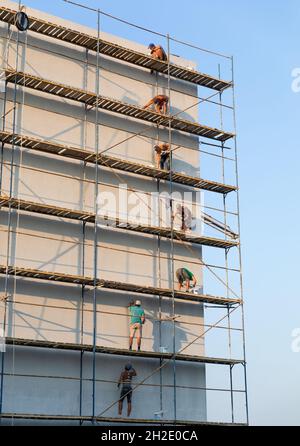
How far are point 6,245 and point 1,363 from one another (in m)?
3.55

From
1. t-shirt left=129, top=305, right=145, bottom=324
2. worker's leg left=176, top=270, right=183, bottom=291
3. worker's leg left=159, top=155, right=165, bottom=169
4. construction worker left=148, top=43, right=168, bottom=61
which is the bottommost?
t-shirt left=129, top=305, right=145, bottom=324

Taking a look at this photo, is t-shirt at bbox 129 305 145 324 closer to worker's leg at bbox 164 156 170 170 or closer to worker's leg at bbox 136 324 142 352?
worker's leg at bbox 136 324 142 352

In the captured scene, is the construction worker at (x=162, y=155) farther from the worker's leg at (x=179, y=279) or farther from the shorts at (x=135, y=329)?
the shorts at (x=135, y=329)

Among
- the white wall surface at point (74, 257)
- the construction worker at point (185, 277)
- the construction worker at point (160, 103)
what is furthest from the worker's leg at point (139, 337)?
the construction worker at point (160, 103)

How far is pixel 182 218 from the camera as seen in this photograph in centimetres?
2927

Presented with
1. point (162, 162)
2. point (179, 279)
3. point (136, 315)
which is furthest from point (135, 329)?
point (162, 162)

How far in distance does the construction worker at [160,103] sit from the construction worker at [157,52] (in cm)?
151

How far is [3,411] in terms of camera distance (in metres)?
23.5

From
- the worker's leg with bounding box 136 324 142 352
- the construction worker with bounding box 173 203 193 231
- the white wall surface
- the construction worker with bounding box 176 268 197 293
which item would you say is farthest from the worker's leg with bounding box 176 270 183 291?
the worker's leg with bounding box 136 324 142 352

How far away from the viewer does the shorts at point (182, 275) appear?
28.3 meters

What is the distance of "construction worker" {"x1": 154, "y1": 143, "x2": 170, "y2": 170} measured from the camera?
29.0 meters

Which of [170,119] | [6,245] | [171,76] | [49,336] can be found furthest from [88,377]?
[171,76]

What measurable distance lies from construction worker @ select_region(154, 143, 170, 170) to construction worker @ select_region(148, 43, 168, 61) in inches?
133
